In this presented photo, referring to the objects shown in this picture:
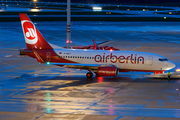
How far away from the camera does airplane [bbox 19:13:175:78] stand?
124 feet

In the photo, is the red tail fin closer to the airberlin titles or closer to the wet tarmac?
the wet tarmac

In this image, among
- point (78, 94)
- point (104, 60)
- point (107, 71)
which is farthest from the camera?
point (104, 60)

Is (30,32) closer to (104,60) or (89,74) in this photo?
(89,74)

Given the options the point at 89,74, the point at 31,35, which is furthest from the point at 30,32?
the point at 89,74

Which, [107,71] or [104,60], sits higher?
[104,60]

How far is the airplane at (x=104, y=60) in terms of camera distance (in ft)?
124

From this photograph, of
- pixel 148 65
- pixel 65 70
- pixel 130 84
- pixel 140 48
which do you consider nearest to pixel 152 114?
pixel 130 84

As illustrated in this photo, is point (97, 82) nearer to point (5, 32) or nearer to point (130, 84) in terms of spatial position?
point (130, 84)

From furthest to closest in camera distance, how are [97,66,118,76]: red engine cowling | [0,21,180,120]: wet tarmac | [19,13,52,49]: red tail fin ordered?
1. [19,13,52,49]: red tail fin
2. [97,66,118,76]: red engine cowling
3. [0,21,180,120]: wet tarmac

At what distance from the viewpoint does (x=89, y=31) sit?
9044cm

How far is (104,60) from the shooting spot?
3859 cm

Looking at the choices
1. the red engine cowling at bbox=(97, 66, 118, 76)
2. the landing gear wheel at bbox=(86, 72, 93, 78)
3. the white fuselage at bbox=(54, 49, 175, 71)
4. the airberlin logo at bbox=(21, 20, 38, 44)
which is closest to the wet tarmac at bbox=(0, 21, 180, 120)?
the landing gear wheel at bbox=(86, 72, 93, 78)

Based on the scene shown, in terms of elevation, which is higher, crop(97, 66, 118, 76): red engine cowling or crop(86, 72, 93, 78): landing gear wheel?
crop(97, 66, 118, 76): red engine cowling

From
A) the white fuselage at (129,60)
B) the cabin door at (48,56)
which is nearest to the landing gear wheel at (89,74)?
the white fuselage at (129,60)
